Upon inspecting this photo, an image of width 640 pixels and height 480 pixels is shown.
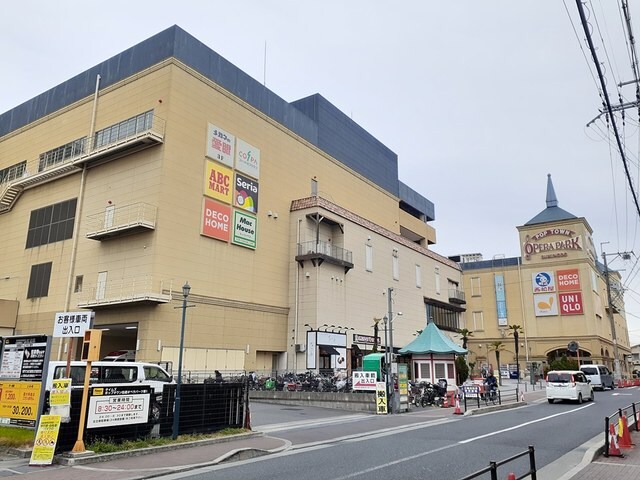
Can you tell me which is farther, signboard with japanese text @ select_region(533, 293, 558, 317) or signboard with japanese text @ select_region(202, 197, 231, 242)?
signboard with japanese text @ select_region(533, 293, 558, 317)

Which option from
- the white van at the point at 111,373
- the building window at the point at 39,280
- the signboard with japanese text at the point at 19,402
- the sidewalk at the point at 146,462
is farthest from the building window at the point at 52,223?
the sidewalk at the point at 146,462

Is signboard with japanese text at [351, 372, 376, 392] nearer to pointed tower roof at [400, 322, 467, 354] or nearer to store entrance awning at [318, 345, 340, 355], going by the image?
pointed tower roof at [400, 322, 467, 354]

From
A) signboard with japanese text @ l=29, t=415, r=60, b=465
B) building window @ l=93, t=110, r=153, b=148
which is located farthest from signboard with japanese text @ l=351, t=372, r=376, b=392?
building window @ l=93, t=110, r=153, b=148

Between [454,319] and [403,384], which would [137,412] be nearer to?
[403,384]

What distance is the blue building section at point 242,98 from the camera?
34031 millimetres

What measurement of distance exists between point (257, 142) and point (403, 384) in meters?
21.8

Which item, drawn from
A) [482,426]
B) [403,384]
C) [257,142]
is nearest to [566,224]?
[257,142]

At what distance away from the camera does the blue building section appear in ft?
112

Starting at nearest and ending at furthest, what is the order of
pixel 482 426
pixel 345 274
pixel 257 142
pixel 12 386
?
pixel 12 386
pixel 482 426
pixel 257 142
pixel 345 274

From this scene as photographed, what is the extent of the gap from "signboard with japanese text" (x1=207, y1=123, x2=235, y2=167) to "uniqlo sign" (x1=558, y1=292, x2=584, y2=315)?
51.0 m

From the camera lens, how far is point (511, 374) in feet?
216

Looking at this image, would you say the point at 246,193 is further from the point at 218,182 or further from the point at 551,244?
the point at 551,244

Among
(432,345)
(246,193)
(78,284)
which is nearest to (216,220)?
(246,193)

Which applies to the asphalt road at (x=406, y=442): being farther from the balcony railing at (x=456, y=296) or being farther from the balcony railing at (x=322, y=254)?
the balcony railing at (x=456, y=296)
